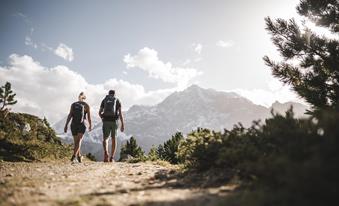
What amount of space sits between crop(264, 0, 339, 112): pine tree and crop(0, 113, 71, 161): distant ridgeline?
945 centimetres

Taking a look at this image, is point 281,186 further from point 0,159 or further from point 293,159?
point 0,159

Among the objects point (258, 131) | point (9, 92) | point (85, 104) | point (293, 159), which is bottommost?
point (293, 159)

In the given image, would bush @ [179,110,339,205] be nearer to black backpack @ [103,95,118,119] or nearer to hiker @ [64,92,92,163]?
black backpack @ [103,95,118,119]

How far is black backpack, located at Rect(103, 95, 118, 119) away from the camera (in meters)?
11.2

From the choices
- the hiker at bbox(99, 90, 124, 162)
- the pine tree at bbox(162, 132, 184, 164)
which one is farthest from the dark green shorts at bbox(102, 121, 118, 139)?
the pine tree at bbox(162, 132, 184, 164)

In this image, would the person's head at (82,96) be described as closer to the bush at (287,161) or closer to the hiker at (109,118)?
the hiker at (109,118)

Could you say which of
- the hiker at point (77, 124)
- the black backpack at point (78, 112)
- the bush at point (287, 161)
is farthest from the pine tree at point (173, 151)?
the bush at point (287, 161)

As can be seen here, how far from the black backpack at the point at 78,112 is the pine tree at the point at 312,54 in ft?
22.3

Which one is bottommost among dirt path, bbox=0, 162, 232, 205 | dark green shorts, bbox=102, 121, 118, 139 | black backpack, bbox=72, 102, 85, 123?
dirt path, bbox=0, 162, 232, 205

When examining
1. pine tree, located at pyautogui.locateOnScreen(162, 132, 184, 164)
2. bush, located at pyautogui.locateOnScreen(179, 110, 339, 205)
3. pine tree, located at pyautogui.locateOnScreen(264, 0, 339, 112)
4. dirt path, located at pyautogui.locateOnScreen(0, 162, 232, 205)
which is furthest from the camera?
pine tree, located at pyautogui.locateOnScreen(162, 132, 184, 164)

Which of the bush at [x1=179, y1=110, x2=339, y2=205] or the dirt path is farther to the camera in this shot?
the dirt path

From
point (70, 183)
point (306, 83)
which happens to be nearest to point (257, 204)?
point (70, 183)

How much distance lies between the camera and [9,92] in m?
35.0

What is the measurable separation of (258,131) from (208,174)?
1.22 metres
